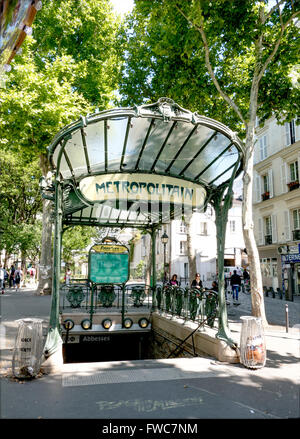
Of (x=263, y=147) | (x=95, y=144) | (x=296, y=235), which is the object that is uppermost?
(x=263, y=147)

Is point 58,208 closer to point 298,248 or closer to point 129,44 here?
point 298,248

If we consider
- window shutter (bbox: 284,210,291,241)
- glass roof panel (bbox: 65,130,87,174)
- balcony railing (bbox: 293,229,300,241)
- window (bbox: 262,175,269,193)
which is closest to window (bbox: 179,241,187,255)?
window (bbox: 262,175,269,193)

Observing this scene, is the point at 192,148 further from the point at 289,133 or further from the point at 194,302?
the point at 289,133

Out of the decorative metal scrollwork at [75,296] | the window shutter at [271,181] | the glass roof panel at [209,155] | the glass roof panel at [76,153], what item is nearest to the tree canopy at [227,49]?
the glass roof panel at [209,155]

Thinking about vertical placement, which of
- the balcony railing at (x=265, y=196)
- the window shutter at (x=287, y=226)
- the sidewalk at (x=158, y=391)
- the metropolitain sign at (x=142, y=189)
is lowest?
the sidewalk at (x=158, y=391)

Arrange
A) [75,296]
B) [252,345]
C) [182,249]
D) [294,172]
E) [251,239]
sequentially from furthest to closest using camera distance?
[182,249] → [294,172] → [75,296] → [251,239] → [252,345]

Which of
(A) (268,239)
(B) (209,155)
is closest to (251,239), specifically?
Result: (B) (209,155)

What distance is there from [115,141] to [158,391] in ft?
14.4

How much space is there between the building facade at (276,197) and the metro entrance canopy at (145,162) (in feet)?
57.1

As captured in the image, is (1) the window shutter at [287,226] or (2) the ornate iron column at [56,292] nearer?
(2) the ornate iron column at [56,292]

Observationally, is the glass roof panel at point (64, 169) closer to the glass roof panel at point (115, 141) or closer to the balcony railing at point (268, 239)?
the glass roof panel at point (115, 141)

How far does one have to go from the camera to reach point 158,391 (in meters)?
4.52

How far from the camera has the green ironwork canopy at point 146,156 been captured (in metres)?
5.90

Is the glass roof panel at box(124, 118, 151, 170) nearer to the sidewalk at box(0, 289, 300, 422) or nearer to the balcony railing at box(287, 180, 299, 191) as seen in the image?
the sidewalk at box(0, 289, 300, 422)
